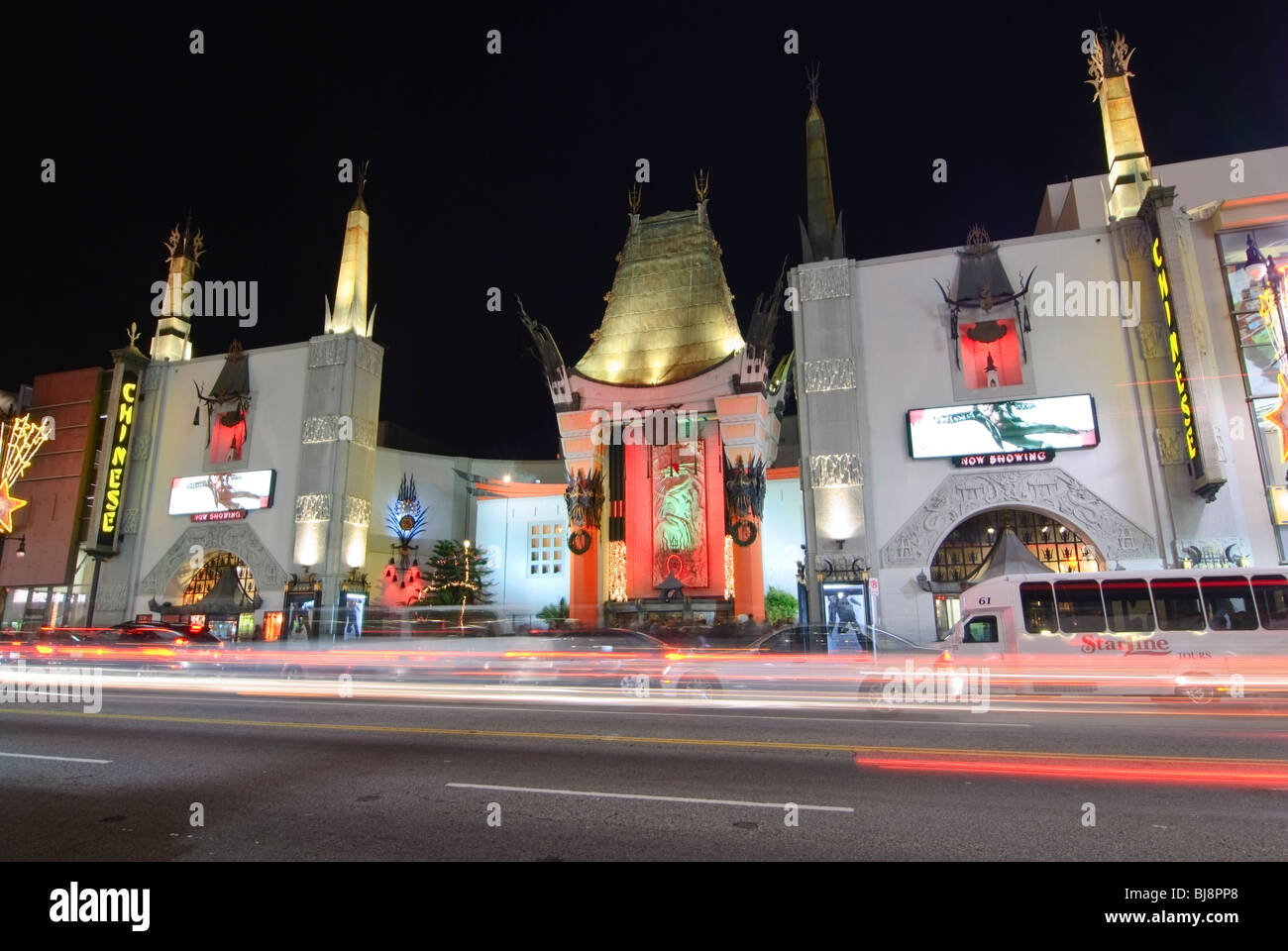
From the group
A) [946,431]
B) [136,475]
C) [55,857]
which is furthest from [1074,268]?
[136,475]

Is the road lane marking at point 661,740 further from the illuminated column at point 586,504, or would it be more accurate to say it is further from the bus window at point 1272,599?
the illuminated column at point 586,504

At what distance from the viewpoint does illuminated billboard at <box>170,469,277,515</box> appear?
125ft

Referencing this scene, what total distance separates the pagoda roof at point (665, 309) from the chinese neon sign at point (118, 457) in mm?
24894

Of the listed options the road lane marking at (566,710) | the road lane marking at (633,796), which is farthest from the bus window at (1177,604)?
the road lane marking at (633,796)

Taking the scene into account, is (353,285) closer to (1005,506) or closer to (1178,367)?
(1005,506)

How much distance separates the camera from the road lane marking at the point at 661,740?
8227 mm

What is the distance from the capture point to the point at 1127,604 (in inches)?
604

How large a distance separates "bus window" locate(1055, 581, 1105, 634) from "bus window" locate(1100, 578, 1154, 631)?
0.16m

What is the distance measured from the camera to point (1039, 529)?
2830 centimetres

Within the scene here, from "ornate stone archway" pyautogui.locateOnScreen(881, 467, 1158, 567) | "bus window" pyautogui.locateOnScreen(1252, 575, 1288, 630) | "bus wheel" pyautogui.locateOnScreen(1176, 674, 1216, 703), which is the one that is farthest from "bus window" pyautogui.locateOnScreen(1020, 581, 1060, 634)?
"ornate stone archway" pyautogui.locateOnScreen(881, 467, 1158, 567)

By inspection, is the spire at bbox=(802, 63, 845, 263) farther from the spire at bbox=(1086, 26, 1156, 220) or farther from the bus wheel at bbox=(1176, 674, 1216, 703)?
the bus wheel at bbox=(1176, 674, 1216, 703)

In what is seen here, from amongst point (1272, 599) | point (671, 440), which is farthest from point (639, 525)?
point (1272, 599)
